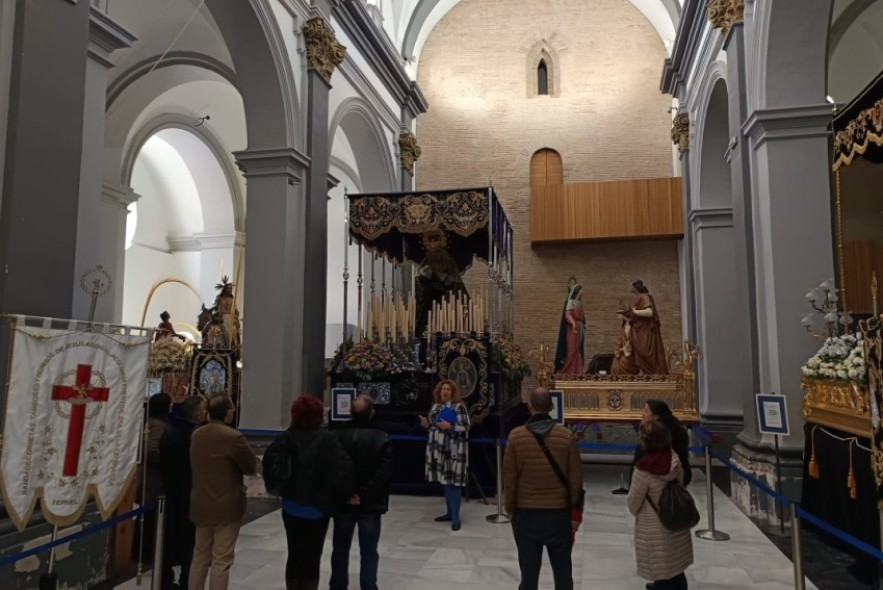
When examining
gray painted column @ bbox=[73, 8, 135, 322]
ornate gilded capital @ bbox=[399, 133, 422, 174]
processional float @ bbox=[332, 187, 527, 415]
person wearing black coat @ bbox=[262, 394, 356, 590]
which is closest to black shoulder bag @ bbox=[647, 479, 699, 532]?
person wearing black coat @ bbox=[262, 394, 356, 590]

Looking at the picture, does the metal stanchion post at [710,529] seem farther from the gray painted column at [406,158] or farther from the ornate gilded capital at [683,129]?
the gray painted column at [406,158]

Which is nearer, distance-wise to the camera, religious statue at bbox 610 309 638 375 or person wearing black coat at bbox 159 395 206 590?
person wearing black coat at bbox 159 395 206 590

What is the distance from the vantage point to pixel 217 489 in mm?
4035

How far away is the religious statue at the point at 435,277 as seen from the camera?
11.1 metres

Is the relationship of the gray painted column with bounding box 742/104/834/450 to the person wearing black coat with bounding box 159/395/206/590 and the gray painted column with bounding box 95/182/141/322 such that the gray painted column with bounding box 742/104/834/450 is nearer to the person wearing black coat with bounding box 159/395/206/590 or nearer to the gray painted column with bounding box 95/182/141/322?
the person wearing black coat with bounding box 159/395/206/590

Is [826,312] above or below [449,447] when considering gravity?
above

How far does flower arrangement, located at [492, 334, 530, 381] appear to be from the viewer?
29.2ft

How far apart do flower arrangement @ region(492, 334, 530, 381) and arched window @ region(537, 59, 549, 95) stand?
8005 millimetres

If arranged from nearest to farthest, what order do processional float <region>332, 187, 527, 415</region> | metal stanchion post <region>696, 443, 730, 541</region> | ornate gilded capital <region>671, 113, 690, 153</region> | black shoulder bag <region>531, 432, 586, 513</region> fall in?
black shoulder bag <region>531, 432, 586, 513</region>, metal stanchion post <region>696, 443, 730, 541</region>, processional float <region>332, 187, 527, 415</region>, ornate gilded capital <region>671, 113, 690, 153</region>

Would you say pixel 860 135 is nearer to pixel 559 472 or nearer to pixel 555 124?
pixel 559 472

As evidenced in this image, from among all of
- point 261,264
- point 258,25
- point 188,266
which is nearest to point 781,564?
point 261,264

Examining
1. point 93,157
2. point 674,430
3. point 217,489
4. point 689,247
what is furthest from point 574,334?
point 217,489

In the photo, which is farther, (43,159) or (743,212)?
(743,212)

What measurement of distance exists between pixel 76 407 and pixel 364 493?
1714mm
